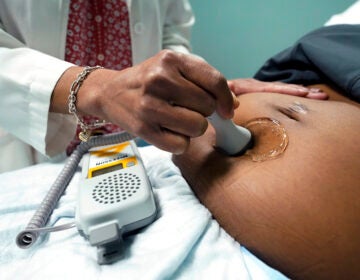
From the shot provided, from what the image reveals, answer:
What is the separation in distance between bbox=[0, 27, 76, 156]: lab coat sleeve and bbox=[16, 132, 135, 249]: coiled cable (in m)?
0.09

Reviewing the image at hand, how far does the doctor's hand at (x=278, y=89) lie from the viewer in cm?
66

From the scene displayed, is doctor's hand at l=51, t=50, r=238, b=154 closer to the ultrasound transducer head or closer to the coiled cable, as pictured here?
the ultrasound transducer head

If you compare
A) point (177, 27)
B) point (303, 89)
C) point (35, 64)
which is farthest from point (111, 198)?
point (177, 27)

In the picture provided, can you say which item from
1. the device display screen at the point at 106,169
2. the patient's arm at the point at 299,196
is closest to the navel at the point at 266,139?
the patient's arm at the point at 299,196

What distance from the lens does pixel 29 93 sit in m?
0.64

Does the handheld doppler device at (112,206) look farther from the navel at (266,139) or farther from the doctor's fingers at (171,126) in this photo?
the navel at (266,139)

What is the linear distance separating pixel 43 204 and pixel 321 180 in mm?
450

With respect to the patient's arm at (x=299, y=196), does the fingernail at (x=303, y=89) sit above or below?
above

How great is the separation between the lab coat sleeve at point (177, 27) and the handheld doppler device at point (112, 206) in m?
0.72

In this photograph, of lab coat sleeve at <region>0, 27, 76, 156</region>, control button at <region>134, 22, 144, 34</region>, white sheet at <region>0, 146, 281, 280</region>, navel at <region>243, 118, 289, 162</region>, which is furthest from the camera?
control button at <region>134, 22, 144, 34</region>

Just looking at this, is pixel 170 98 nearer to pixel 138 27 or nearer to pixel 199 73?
pixel 199 73

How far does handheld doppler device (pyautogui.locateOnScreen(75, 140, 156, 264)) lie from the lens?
403mm

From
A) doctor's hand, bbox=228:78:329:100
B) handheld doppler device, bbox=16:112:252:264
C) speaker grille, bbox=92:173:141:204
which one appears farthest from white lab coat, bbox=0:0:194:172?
doctor's hand, bbox=228:78:329:100

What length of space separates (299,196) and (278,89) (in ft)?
1.13
